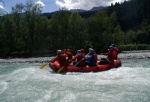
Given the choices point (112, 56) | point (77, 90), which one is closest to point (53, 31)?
point (112, 56)

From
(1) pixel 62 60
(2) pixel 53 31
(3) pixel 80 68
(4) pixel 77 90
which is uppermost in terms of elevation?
(2) pixel 53 31

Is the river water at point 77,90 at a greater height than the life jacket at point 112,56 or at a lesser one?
lesser

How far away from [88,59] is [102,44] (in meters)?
35.9

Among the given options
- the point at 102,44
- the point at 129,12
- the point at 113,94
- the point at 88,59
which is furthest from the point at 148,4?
the point at 113,94

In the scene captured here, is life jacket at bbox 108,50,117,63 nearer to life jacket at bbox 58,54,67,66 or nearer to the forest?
life jacket at bbox 58,54,67,66

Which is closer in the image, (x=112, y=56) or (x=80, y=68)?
(x=80, y=68)

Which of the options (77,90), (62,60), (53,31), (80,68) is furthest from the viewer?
(53,31)

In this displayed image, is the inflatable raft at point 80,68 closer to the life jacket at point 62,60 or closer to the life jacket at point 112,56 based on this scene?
the life jacket at point 62,60

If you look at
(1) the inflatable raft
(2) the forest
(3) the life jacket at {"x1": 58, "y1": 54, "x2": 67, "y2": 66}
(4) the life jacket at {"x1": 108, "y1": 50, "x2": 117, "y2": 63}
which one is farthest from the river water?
(2) the forest

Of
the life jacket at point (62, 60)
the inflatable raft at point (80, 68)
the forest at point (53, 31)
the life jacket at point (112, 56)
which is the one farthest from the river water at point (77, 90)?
the forest at point (53, 31)

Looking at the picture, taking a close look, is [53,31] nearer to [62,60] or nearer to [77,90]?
[62,60]

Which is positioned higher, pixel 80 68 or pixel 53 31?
pixel 53 31

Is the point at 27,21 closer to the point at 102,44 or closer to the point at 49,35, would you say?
the point at 49,35

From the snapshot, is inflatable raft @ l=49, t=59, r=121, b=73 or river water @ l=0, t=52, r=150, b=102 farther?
inflatable raft @ l=49, t=59, r=121, b=73
